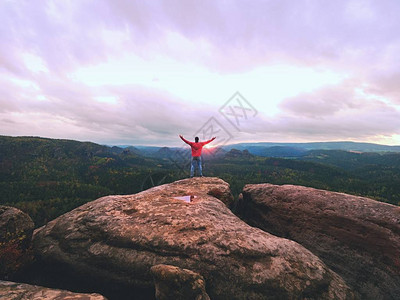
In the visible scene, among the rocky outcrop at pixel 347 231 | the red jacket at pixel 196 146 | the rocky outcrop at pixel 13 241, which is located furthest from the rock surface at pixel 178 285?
the red jacket at pixel 196 146

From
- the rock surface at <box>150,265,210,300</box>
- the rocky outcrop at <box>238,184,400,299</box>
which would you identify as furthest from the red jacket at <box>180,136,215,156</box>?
the rock surface at <box>150,265,210,300</box>

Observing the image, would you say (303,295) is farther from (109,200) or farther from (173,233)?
(109,200)

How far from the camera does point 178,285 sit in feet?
25.0

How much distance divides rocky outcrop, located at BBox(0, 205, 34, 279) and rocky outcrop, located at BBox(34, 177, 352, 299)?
742mm

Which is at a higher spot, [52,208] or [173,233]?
[173,233]

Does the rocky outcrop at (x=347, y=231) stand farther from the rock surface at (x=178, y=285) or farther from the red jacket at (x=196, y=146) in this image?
the rock surface at (x=178, y=285)

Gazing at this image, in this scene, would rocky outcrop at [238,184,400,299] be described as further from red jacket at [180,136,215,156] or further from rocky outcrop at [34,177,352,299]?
red jacket at [180,136,215,156]

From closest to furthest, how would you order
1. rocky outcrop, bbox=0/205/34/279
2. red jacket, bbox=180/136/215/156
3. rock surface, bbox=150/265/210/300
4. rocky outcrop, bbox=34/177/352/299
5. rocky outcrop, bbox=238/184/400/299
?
rock surface, bbox=150/265/210/300
rocky outcrop, bbox=34/177/352/299
rocky outcrop, bbox=0/205/34/279
rocky outcrop, bbox=238/184/400/299
red jacket, bbox=180/136/215/156

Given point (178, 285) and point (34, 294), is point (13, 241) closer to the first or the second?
point (34, 294)

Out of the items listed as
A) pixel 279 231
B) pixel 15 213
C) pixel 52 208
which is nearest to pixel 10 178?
pixel 52 208

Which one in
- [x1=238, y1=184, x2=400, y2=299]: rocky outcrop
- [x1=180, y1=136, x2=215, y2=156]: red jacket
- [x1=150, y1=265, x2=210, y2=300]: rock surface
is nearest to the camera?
[x1=150, y1=265, x2=210, y2=300]: rock surface

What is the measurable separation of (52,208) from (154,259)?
4894 inches

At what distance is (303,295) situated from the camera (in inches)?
338

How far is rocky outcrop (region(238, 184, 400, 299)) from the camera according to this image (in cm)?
1233
